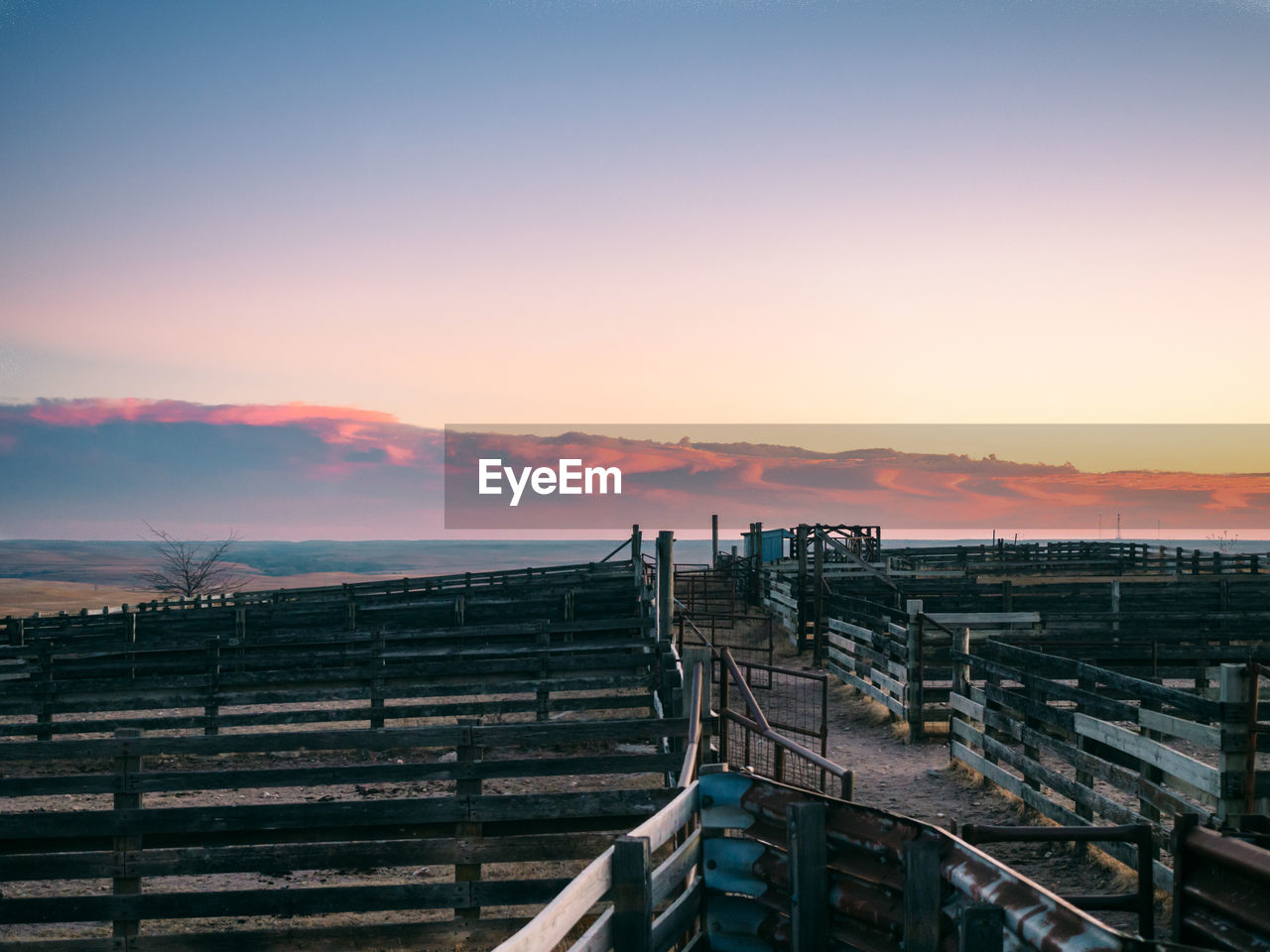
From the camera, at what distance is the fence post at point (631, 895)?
179 inches

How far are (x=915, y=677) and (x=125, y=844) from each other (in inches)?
475

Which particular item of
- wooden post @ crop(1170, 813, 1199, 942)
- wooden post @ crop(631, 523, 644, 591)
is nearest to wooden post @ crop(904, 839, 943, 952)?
wooden post @ crop(1170, 813, 1199, 942)

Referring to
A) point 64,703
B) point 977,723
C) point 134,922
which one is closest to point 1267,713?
point 977,723

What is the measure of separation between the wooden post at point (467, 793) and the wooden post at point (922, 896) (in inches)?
151

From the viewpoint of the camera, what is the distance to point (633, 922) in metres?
4.56

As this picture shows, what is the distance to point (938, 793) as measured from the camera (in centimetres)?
1259

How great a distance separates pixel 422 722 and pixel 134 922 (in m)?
10.2

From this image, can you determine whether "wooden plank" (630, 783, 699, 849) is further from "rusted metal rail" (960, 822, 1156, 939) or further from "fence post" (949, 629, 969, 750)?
"fence post" (949, 629, 969, 750)

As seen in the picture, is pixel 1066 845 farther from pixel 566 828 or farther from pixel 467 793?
pixel 467 793

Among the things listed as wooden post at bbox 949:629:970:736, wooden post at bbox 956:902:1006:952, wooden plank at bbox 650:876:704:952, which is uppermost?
wooden post at bbox 956:902:1006:952

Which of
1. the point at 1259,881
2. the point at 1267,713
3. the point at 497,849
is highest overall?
the point at 1259,881

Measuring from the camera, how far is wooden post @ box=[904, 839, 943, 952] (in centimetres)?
445

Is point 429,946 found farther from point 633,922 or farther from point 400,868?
point 633,922

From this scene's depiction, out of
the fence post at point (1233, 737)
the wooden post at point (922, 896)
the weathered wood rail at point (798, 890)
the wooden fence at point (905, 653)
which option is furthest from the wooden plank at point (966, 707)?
the wooden post at point (922, 896)
